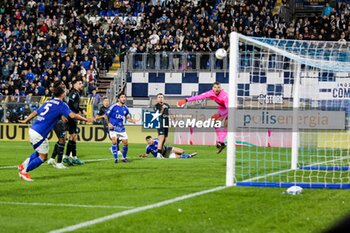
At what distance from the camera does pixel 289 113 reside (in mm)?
26812

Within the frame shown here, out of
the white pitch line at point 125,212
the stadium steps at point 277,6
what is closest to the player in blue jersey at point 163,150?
the white pitch line at point 125,212

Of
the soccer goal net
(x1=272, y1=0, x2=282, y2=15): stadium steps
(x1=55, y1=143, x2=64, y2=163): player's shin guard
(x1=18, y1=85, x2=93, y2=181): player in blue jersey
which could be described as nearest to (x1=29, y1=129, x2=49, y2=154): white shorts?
(x1=18, y1=85, x2=93, y2=181): player in blue jersey

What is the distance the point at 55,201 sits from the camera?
988 cm

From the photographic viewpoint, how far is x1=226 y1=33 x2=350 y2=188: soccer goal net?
12.5 meters

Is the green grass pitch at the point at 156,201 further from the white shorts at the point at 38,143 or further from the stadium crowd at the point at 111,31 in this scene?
the stadium crowd at the point at 111,31

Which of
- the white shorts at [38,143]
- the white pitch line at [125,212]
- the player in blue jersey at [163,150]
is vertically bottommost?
the player in blue jersey at [163,150]

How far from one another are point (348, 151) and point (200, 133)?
11511mm

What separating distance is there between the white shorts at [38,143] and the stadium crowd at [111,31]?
20597 mm

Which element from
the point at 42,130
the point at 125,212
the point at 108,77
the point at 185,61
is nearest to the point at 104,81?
the point at 108,77

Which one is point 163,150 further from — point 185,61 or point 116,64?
point 116,64

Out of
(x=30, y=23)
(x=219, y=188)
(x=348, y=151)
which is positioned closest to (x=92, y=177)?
(x=219, y=188)

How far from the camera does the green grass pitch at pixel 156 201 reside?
25.3ft

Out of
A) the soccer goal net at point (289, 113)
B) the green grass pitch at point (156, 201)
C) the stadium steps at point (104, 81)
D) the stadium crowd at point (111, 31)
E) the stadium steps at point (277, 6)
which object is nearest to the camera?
the green grass pitch at point (156, 201)

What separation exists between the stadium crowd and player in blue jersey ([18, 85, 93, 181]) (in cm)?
2021
